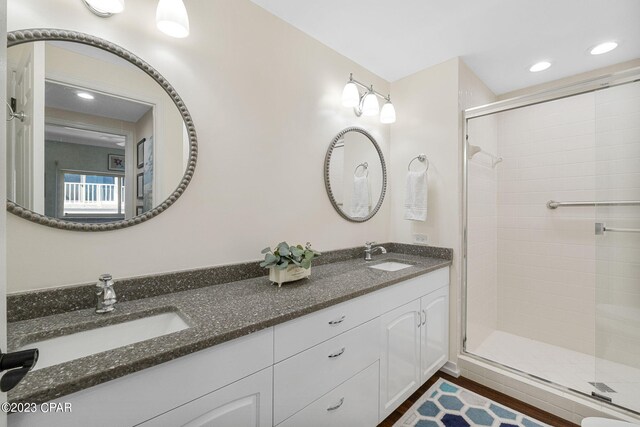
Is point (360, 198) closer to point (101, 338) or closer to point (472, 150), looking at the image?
point (472, 150)

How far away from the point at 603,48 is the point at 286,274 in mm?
2653

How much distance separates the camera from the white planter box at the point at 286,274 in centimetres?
130

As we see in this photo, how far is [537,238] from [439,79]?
169 cm

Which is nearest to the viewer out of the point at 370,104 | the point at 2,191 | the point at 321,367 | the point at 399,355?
the point at 2,191

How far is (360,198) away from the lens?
2.10 meters

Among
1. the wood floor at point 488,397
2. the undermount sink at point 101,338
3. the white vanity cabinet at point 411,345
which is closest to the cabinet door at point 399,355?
the white vanity cabinet at point 411,345

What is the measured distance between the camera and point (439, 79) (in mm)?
2074

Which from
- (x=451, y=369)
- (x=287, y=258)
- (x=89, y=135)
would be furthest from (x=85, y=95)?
(x=451, y=369)

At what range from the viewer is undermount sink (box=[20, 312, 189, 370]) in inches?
31.5

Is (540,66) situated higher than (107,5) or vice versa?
(540,66)

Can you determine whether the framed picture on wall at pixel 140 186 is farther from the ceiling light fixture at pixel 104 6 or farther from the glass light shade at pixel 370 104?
the glass light shade at pixel 370 104

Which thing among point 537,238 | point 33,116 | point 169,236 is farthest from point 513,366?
point 33,116

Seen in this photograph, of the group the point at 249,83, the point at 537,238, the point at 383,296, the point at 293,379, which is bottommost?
the point at 293,379

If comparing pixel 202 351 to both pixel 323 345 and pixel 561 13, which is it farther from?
pixel 561 13
